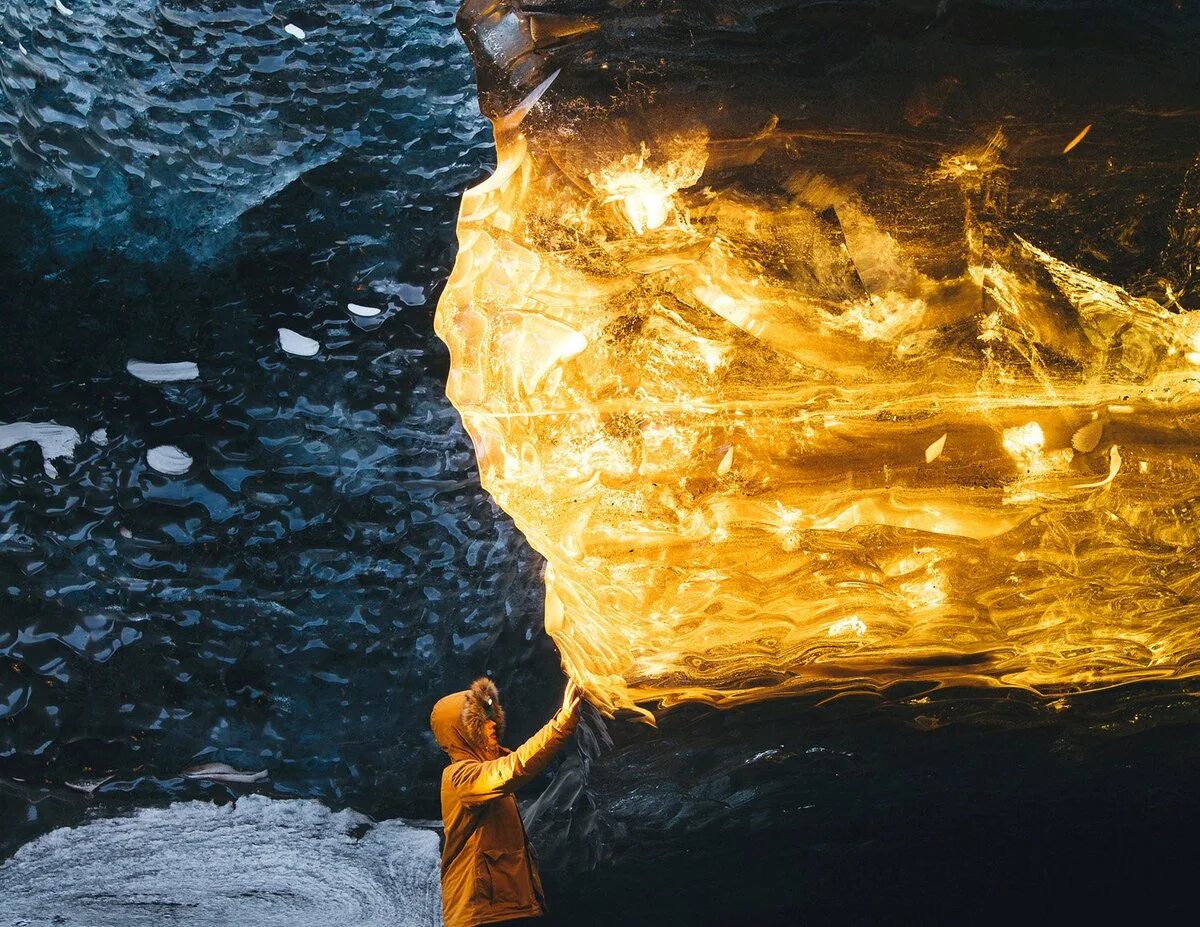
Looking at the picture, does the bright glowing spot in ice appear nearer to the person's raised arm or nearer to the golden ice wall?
the golden ice wall

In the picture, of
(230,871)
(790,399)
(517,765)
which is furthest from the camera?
(230,871)

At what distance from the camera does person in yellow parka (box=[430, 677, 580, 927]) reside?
110 cm

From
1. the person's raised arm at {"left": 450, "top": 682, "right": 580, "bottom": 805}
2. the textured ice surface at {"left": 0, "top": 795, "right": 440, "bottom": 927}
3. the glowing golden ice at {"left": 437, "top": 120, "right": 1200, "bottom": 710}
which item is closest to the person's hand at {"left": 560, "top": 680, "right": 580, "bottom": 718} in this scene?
the person's raised arm at {"left": 450, "top": 682, "right": 580, "bottom": 805}

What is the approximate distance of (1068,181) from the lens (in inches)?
36.2

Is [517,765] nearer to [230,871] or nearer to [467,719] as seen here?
[467,719]

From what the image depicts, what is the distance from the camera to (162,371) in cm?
113

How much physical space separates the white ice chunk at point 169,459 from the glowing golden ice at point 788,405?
423 millimetres

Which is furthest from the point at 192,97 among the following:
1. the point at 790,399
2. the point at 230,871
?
the point at 230,871

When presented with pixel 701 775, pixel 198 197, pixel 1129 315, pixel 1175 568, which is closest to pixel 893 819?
pixel 701 775

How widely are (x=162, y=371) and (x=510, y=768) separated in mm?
676

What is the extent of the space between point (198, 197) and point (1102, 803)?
1491 millimetres

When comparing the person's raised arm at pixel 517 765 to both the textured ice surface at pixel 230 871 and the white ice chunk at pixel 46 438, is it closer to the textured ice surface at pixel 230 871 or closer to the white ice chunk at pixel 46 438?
the textured ice surface at pixel 230 871

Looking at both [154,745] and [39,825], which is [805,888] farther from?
[39,825]

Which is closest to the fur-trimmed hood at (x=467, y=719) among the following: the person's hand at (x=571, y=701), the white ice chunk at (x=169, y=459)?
the person's hand at (x=571, y=701)
